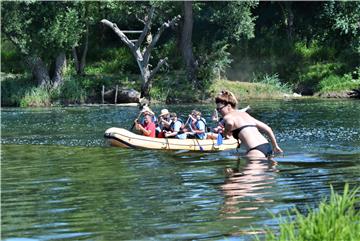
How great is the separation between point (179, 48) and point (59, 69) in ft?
22.8

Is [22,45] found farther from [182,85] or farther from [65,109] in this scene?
[182,85]

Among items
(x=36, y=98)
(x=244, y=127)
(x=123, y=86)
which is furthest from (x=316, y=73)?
(x=244, y=127)

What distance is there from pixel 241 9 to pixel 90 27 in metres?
9.69

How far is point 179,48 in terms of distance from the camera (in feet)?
147

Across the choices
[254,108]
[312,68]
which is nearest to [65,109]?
[254,108]

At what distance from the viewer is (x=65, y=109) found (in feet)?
119

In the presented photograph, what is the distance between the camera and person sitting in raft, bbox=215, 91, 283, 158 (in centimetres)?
1222

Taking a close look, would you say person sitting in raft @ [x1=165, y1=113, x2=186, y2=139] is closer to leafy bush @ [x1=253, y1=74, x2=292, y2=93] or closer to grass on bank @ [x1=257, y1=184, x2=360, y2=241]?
grass on bank @ [x1=257, y1=184, x2=360, y2=241]

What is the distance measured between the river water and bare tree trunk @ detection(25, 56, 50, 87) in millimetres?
16687

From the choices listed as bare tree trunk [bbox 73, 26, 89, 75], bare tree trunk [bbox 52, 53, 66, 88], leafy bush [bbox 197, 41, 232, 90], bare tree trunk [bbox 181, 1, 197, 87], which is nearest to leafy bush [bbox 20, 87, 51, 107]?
bare tree trunk [bbox 52, 53, 66, 88]

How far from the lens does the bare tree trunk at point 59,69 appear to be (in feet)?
136

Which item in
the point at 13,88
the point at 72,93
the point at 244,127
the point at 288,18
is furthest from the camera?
the point at 288,18

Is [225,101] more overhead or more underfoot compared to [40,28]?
more underfoot

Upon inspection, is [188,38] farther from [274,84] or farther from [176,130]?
[176,130]
